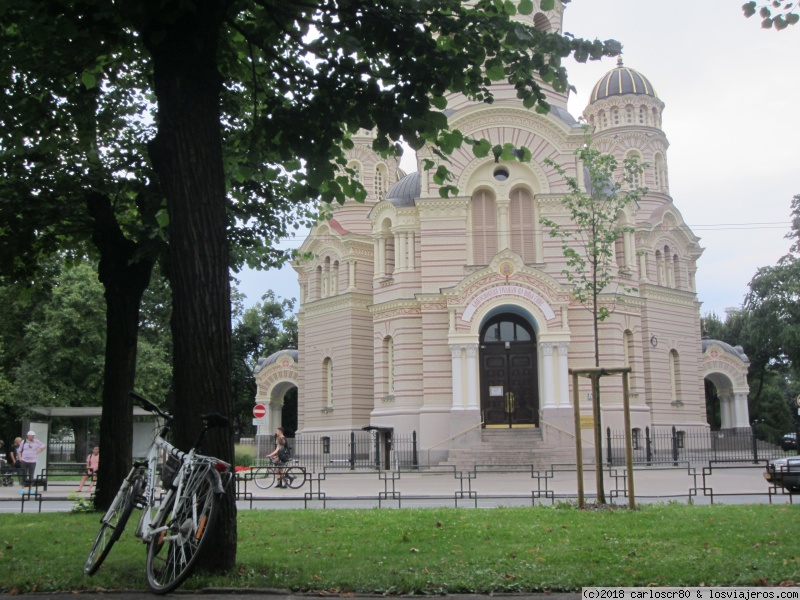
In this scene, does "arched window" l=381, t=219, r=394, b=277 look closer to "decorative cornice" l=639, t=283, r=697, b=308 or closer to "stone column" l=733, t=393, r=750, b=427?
"decorative cornice" l=639, t=283, r=697, b=308

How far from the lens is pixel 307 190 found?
401 inches

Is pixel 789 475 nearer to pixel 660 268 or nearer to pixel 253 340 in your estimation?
pixel 660 268

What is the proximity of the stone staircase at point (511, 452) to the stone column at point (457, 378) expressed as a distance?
150 centimetres

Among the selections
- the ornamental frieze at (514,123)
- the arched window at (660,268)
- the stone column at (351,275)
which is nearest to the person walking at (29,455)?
the stone column at (351,275)

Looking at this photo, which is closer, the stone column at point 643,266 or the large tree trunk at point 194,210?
the large tree trunk at point 194,210

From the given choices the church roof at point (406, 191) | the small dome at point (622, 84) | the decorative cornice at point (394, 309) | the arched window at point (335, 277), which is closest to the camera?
the decorative cornice at point (394, 309)

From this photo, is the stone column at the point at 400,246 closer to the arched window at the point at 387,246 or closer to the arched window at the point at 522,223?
the arched window at the point at 387,246

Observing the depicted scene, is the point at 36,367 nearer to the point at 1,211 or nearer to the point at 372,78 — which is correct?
the point at 1,211

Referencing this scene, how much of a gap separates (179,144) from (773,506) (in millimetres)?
11736

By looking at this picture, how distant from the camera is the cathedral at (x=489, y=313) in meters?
33.4

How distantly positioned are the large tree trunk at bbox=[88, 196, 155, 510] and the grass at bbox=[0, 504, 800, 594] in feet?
3.62

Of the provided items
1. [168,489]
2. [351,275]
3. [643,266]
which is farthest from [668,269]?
[168,489]

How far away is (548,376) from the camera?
108ft

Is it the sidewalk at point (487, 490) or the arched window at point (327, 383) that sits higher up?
the arched window at point (327, 383)
